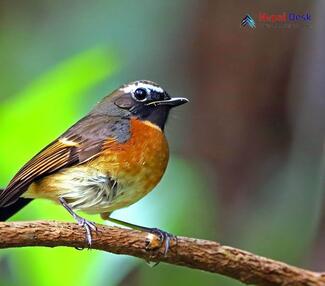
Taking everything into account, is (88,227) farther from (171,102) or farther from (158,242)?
(171,102)

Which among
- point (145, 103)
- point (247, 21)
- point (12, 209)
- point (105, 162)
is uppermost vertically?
point (247, 21)

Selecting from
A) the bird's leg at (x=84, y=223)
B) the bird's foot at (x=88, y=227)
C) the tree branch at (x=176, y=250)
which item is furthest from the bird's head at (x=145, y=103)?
the tree branch at (x=176, y=250)

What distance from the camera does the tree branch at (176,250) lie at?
2006 mm

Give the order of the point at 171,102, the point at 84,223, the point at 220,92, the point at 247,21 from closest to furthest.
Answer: the point at 84,223, the point at 171,102, the point at 247,21, the point at 220,92

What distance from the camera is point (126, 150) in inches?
103

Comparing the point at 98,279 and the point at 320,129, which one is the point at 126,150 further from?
the point at 320,129

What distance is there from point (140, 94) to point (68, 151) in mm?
338

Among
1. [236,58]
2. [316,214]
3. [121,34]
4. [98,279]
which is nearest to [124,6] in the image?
[121,34]

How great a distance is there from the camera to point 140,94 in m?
2.76

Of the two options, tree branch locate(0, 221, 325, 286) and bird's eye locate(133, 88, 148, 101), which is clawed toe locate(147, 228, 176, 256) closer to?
tree branch locate(0, 221, 325, 286)

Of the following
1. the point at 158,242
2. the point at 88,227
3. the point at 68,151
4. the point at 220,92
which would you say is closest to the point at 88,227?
the point at 88,227

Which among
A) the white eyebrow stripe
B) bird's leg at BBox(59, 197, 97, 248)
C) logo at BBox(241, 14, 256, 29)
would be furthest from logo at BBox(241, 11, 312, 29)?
bird's leg at BBox(59, 197, 97, 248)

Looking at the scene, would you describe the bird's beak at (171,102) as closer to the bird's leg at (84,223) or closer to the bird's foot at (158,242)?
the bird's leg at (84,223)

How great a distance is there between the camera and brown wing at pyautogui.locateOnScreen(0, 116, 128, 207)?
8.38 ft
